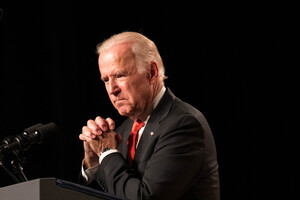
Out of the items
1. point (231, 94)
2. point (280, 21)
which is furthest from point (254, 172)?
point (280, 21)

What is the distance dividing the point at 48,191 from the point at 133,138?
1.16 m

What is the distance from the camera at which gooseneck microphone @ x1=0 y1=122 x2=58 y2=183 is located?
5.97 ft

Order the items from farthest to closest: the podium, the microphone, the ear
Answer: the ear < the microphone < the podium

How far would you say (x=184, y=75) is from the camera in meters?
3.69

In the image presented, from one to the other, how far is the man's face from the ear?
8 cm

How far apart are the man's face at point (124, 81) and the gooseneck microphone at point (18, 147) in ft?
1.77

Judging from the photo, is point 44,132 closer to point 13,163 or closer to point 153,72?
point 13,163

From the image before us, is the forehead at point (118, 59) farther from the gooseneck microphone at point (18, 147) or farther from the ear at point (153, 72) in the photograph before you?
the gooseneck microphone at point (18, 147)

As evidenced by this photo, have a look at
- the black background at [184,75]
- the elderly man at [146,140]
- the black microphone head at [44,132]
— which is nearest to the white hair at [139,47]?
the elderly man at [146,140]

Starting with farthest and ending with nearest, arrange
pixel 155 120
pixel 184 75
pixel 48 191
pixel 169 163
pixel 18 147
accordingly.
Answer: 1. pixel 184 75
2. pixel 155 120
3. pixel 169 163
4. pixel 18 147
5. pixel 48 191

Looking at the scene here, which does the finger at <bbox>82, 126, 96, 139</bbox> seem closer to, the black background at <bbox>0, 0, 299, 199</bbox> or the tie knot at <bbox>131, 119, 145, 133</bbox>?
the tie knot at <bbox>131, 119, 145, 133</bbox>

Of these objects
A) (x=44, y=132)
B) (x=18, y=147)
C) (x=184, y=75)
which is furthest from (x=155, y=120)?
→ (x=184, y=75)

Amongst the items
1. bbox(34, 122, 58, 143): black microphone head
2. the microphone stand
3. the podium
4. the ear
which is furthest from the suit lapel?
the podium

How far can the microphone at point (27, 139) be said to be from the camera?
1816 mm
